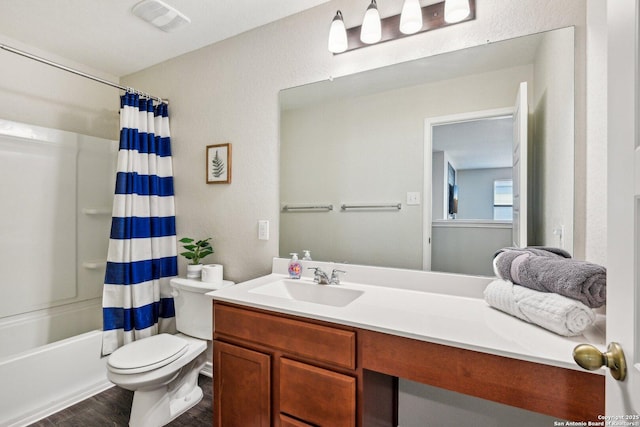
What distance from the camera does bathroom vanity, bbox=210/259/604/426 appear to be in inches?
32.8

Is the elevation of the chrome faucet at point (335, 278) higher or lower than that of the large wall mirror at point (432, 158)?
lower

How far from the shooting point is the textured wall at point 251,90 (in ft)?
4.69

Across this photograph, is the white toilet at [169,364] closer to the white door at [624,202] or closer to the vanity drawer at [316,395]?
the vanity drawer at [316,395]

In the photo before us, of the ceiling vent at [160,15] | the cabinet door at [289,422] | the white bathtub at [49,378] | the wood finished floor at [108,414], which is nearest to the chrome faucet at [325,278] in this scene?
the cabinet door at [289,422]

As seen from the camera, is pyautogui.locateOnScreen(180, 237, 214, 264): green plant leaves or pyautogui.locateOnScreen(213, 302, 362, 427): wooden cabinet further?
pyautogui.locateOnScreen(180, 237, 214, 264): green plant leaves

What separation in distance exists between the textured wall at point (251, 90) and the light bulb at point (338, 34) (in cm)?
9

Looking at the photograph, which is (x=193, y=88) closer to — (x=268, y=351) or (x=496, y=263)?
(x=268, y=351)

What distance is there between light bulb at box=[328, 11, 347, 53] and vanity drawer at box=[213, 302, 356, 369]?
138 cm

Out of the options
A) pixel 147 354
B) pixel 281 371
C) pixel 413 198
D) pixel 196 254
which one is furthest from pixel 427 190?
pixel 147 354

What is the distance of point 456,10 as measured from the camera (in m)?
1.33

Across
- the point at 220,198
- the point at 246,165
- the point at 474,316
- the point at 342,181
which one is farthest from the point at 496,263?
the point at 220,198

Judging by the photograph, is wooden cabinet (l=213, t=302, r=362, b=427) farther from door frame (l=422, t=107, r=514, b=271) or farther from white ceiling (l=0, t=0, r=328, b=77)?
white ceiling (l=0, t=0, r=328, b=77)

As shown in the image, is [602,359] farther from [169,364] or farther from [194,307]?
[194,307]

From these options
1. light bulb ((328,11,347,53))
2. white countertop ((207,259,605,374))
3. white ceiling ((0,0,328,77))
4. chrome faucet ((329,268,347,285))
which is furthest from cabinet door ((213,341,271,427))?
white ceiling ((0,0,328,77))
